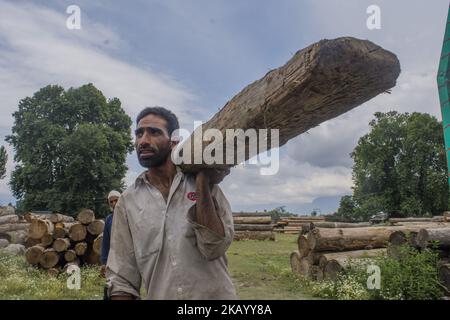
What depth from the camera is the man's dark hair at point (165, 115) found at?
266 centimetres

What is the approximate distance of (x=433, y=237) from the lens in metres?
7.78

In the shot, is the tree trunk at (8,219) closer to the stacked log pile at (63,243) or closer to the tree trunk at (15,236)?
the tree trunk at (15,236)

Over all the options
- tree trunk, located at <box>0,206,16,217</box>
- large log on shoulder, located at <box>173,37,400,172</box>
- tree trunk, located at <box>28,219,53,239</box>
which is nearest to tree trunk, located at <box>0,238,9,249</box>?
tree trunk, located at <box>0,206,16,217</box>

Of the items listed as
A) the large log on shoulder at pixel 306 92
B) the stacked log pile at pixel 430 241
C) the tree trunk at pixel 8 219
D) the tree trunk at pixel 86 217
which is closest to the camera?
the large log on shoulder at pixel 306 92

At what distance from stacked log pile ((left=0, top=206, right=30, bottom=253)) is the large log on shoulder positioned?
13493 mm

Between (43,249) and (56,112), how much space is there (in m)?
23.5

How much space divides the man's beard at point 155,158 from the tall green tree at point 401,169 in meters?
32.1

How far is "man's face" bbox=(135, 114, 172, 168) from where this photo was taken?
2.56 meters

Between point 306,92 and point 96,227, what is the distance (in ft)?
33.3

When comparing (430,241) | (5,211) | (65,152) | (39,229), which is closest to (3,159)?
(65,152)

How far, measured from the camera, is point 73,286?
28.5 feet

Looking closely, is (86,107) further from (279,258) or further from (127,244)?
(127,244)

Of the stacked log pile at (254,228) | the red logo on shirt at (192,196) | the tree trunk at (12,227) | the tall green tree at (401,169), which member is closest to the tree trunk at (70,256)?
the tree trunk at (12,227)
